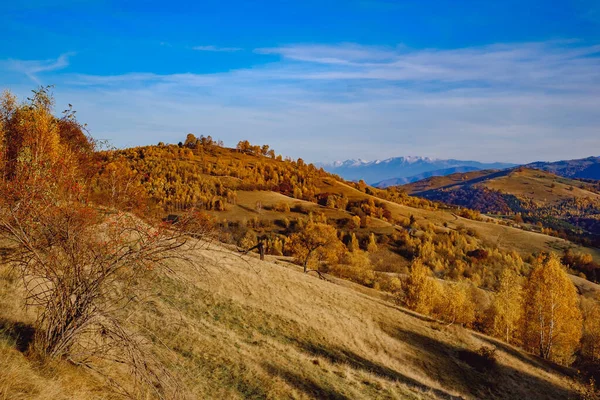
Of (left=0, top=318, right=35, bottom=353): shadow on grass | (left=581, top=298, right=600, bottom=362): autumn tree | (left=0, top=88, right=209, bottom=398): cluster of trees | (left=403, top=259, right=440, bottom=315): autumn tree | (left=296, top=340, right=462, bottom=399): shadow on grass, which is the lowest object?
(left=581, top=298, right=600, bottom=362): autumn tree

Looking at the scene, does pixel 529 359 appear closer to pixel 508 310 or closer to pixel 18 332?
pixel 508 310

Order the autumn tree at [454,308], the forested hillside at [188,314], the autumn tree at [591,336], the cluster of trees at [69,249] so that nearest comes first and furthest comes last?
the cluster of trees at [69,249] → the forested hillside at [188,314] → the autumn tree at [591,336] → the autumn tree at [454,308]

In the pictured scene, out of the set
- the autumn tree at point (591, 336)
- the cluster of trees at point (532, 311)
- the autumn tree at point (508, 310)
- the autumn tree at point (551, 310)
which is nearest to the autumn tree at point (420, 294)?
the cluster of trees at point (532, 311)

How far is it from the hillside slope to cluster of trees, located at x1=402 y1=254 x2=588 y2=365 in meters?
11.2

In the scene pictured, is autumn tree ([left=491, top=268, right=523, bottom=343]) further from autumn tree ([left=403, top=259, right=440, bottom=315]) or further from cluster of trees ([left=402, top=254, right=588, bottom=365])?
autumn tree ([left=403, top=259, right=440, bottom=315])

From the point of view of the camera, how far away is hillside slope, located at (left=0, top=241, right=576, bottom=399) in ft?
39.0

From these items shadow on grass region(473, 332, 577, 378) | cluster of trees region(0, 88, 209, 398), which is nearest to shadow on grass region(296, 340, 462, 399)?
cluster of trees region(0, 88, 209, 398)

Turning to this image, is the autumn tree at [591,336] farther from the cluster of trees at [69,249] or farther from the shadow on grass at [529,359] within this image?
the cluster of trees at [69,249]

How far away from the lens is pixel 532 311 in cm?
5731

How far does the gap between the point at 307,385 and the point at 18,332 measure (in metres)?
12.4

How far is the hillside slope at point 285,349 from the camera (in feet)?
39.0

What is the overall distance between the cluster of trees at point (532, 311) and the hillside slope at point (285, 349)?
11.2 m

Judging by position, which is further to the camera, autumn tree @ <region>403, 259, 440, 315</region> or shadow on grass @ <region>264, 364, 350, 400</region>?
autumn tree @ <region>403, 259, 440, 315</region>

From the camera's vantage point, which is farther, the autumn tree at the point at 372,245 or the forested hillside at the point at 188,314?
the autumn tree at the point at 372,245
